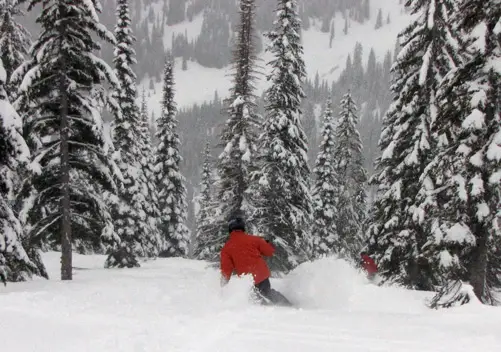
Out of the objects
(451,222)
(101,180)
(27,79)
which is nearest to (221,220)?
(101,180)

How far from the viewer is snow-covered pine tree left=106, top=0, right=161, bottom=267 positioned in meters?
26.3

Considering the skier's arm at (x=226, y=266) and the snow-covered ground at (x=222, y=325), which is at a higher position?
the skier's arm at (x=226, y=266)

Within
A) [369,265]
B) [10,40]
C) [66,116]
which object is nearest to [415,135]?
[369,265]

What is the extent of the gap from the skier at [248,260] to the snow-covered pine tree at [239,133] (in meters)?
13.4

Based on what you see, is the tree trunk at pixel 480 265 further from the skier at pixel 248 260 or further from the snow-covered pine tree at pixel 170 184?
the snow-covered pine tree at pixel 170 184

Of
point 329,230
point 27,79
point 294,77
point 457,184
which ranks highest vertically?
point 294,77

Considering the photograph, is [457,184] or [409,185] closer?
[457,184]

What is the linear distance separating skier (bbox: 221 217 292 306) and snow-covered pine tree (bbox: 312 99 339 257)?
1057 inches

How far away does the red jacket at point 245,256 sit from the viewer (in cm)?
782

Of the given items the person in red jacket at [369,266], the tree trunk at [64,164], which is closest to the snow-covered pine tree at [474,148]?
the person in red jacket at [369,266]

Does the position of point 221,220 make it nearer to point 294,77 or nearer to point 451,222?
point 294,77

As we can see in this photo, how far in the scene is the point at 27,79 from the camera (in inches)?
517

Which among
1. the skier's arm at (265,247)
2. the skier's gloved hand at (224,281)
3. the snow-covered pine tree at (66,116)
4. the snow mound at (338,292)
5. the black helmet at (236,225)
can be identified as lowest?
the snow mound at (338,292)

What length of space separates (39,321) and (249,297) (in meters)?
3.43
